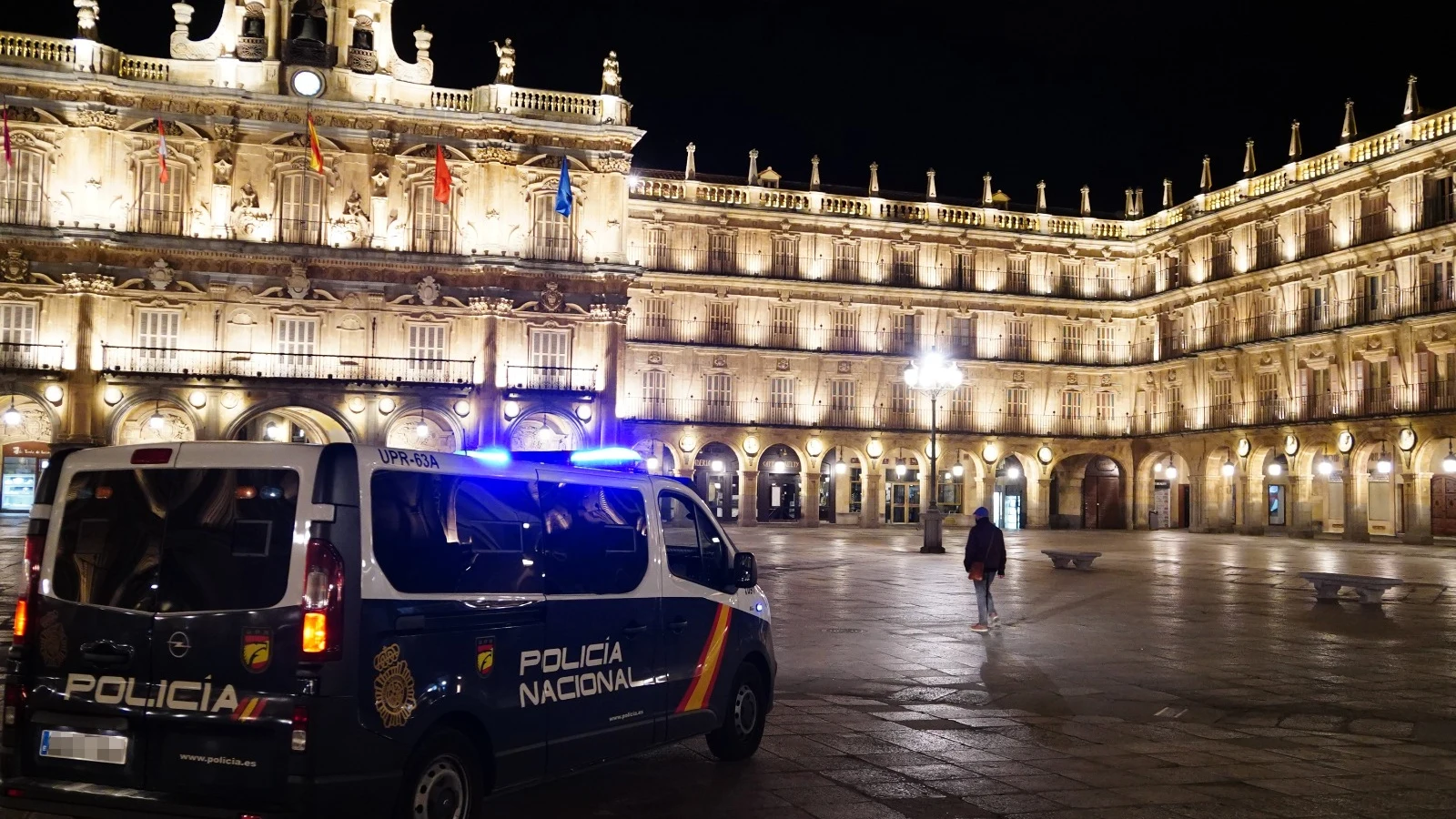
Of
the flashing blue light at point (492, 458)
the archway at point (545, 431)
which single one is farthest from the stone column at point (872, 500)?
the flashing blue light at point (492, 458)

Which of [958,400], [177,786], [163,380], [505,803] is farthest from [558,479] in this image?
[958,400]

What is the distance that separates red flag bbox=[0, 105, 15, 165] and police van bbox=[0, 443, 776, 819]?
3657 centimetres

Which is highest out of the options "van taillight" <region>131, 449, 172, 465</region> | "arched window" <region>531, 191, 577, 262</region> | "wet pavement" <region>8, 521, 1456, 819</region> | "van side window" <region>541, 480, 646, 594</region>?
"arched window" <region>531, 191, 577, 262</region>

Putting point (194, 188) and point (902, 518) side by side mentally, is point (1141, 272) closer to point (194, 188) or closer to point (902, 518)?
point (902, 518)

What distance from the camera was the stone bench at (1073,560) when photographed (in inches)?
1152

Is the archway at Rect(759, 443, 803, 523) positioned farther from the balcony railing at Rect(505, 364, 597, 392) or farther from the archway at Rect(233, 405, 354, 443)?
the archway at Rect(233, 405, 354, 443)

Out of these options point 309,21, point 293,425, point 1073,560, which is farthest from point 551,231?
point 1073,560

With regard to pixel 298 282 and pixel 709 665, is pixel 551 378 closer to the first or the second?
pixel 298 282

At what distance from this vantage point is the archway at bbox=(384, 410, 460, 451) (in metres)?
43.4

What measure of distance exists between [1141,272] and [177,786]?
60.3m

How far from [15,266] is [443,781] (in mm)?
39448

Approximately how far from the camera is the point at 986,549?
17422mm

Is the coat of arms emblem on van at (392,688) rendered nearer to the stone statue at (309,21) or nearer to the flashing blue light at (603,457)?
the flashing blue light at (603,457)

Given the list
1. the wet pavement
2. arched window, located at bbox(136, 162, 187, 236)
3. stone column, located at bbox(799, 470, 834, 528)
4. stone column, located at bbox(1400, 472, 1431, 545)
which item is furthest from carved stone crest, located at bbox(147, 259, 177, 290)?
stone column, located at bbox(1400, 472, 1431, 545)
